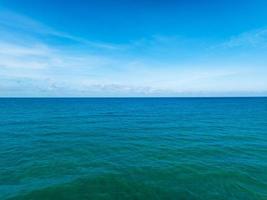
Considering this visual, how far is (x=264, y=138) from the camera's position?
855 inches

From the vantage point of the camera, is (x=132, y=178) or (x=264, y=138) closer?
(x=132, y=178)

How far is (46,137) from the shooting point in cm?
2175

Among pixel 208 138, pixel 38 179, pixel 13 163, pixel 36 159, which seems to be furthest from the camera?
pixel 208 138

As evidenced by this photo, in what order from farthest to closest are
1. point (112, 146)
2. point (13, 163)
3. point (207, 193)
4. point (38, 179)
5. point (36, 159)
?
1. point (112, 146)
2. point (36, 159)
3. point (13, 163)
4. point (38, 179)
5. point (207, 193)

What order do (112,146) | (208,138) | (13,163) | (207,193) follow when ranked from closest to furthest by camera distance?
(207,193)
(13,163)
(112,146)
(208,138)

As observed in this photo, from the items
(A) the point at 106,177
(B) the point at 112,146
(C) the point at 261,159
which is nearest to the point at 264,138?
(C) the point at 261,159

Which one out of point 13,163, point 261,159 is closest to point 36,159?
point 13,163

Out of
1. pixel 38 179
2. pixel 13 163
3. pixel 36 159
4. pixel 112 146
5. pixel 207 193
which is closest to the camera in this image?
pixel 207 193

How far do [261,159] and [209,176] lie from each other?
6604 mm

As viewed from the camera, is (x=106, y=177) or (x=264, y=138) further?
(x=264, y=138)

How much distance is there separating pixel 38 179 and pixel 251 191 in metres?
12.9

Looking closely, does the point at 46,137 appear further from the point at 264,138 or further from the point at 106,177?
the point at 264,138

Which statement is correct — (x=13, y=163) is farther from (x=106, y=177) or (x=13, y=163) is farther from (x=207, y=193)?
(x=207, y=193)

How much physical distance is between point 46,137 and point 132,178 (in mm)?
15194
